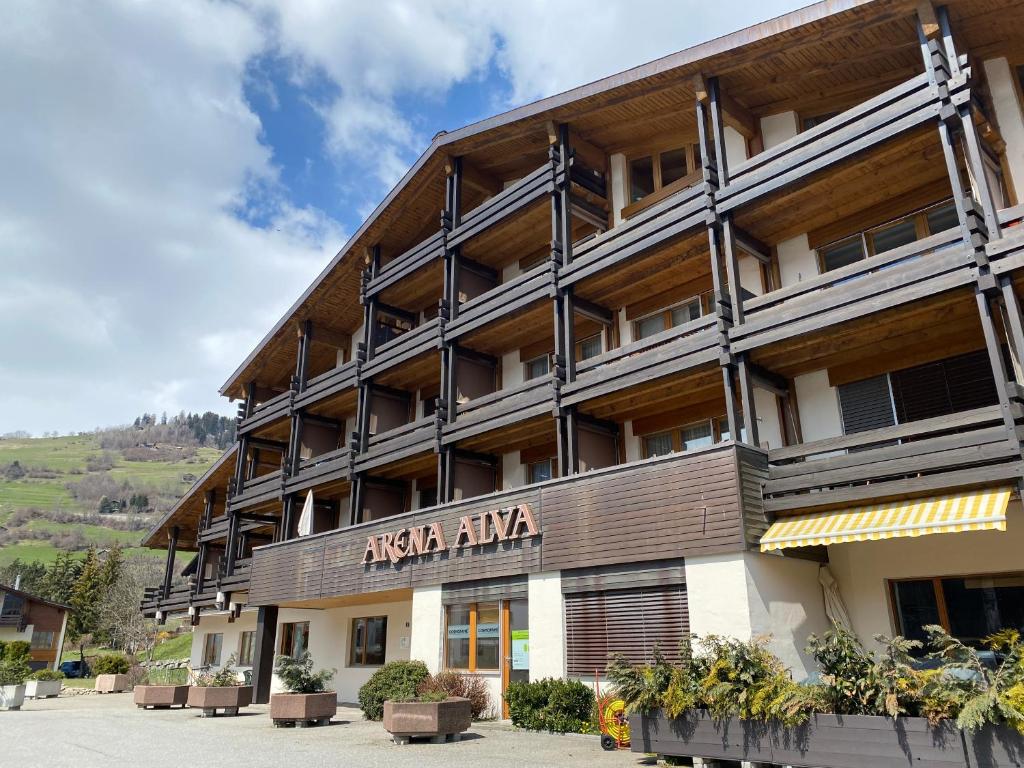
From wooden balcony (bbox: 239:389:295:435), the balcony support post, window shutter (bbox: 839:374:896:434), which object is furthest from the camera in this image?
the balcony support post

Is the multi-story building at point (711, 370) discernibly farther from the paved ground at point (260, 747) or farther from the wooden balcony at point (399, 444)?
the paved ground at point (260, 747)

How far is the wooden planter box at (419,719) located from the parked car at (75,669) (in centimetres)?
5626

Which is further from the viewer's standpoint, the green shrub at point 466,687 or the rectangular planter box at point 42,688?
the rectangular planter box at point 42,688

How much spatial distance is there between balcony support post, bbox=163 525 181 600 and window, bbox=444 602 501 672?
24610mm

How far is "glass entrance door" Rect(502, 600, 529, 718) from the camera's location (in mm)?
19000

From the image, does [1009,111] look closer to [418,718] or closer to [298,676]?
[418,718]

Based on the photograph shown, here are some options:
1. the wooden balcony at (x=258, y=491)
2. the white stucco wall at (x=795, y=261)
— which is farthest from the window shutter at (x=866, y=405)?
the wooden balcony at (x=258, y=491)

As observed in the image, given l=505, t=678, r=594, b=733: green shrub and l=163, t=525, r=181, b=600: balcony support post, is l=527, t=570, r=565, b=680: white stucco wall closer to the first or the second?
l=505, t=678, r=594, b=733: green shrub

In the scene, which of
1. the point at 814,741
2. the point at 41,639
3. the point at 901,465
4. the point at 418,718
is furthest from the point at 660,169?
the point at 41,639

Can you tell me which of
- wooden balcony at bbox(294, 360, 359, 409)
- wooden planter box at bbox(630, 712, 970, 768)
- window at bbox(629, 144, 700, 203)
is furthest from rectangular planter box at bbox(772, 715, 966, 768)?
wooden balcony at bbox(294, 360, 359, 409)

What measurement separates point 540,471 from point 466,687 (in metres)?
7.22

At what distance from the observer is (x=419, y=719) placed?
1530 centimetres

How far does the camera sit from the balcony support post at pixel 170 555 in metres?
40.1

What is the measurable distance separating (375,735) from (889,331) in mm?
13953
